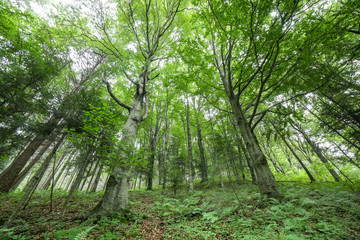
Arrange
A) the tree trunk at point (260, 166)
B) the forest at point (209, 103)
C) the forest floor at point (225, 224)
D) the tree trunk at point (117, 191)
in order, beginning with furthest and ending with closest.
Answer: the tree trunk at point (260, 166), the tree trunk at point (117, 191), the forest at point (209, 103), the forest floor at point (225, 224)

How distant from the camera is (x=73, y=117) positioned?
5719 millimetres

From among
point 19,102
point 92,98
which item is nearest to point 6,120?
point 19,102

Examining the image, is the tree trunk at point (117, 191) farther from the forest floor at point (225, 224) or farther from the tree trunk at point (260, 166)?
the tree trunk at point (260, 166)

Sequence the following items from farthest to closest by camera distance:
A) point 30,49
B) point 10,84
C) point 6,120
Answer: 1. point 30,49
2. point 10,84
3. point 6,120

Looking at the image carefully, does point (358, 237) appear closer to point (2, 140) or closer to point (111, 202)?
point (111, 202)

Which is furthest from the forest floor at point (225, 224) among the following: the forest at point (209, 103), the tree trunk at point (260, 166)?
the tree trunk at point (260, 166)

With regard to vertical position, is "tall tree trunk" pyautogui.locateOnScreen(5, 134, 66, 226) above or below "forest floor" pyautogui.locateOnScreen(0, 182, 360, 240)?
above

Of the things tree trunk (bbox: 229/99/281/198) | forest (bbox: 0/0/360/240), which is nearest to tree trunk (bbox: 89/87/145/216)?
forest (bbox: 0/0/360/240)

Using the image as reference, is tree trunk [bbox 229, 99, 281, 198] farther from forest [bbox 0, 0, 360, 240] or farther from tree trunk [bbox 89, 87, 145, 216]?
tree trunk [bbox 89, 87, 145, 216]

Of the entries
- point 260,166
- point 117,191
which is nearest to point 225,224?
point 260,166

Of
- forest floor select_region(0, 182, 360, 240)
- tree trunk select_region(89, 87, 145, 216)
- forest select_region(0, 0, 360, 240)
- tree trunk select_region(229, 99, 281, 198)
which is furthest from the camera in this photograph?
tree trunk select_region(229, 99, 281, 198)

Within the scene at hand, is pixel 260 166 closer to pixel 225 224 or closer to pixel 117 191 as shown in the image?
pixel 225 224

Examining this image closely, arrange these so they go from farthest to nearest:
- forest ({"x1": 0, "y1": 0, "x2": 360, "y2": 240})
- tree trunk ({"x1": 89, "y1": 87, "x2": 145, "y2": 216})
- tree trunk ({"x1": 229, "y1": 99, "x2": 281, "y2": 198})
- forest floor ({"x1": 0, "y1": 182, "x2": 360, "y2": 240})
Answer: tree trunk ({"x1": 229, "y1": 99, "x2": 281, "y2": 198}) < tree trunk ({"x1": 89, "y1": 87, "x2": 145, "y2": 216}) < forest ({"x1": 0, "y1": 0, "x2": 360, "y2": 240}) < forest floor ({"x1": 0, "y1": 182, "x2": 360, "y2": 240})

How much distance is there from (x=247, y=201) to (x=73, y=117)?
821 centimetres
